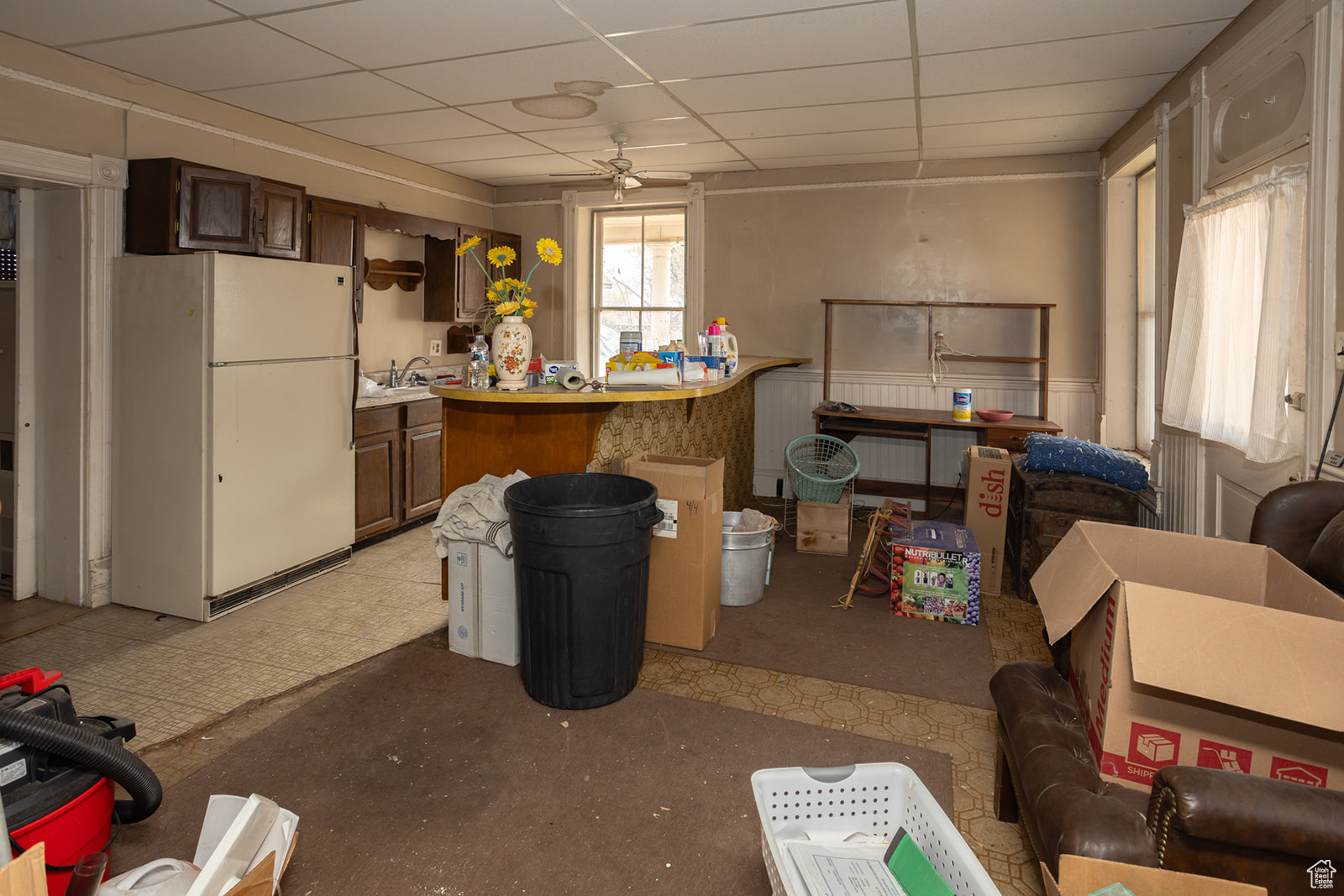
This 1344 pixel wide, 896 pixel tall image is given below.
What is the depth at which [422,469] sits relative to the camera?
519 centimetres

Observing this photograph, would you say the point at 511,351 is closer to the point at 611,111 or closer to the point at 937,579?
the point at 611,111

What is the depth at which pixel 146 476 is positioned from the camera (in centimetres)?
365

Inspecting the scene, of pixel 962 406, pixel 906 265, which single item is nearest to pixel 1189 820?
pixel 962 406

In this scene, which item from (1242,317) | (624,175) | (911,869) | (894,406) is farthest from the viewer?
(894,406)

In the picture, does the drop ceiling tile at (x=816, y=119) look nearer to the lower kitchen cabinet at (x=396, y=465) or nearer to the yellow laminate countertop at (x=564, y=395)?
the yellow laminate countertop at (x=564, y=395)

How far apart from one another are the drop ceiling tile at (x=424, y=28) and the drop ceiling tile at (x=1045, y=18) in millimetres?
1458

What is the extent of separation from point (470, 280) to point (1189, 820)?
5.61m

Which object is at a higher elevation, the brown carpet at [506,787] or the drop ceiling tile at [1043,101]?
the drop ceiling tile at [1043,101]

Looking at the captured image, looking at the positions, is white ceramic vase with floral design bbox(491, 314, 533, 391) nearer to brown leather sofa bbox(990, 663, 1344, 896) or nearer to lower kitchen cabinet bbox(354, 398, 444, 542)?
lower kitchen cabinet bbox(354, 398, 444, 542)

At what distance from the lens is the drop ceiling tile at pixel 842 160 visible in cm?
532

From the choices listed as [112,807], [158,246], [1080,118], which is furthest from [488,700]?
[1080,118]

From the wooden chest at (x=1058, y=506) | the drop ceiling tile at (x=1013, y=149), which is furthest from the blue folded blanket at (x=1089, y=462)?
the drop ceiling tile at (x=1013, y=149)

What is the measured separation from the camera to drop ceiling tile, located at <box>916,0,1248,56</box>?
9.52ft

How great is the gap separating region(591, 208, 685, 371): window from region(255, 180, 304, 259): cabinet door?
8.77 ft
